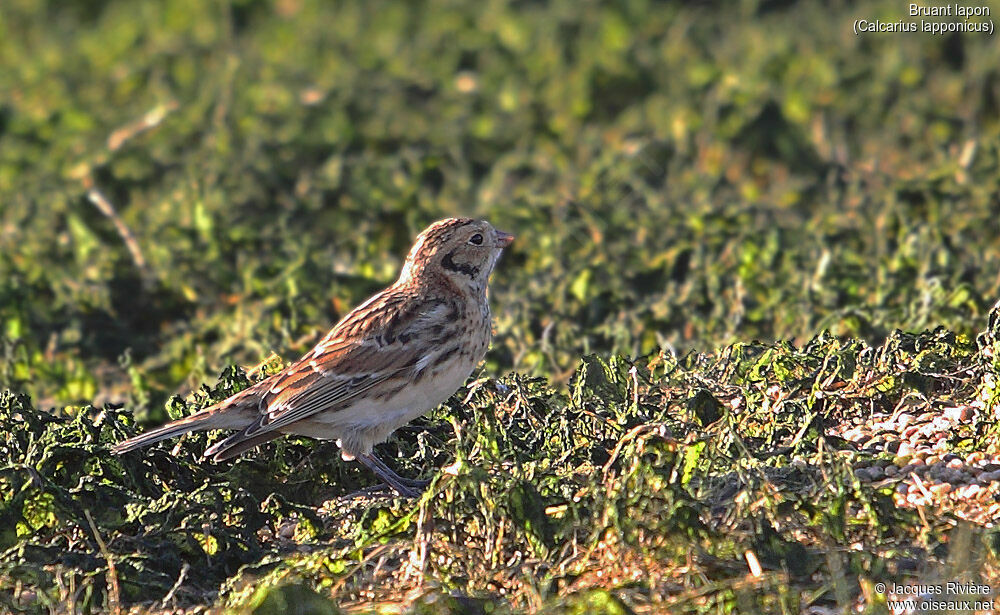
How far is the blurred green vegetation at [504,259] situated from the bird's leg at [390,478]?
0.21 m

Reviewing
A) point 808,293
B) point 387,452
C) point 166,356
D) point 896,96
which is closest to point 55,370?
point 166,356

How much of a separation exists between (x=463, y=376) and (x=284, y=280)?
3068mm

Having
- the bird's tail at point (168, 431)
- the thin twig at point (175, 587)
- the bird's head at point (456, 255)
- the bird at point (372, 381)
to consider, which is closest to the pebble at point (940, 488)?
the bird at point (372, 381)

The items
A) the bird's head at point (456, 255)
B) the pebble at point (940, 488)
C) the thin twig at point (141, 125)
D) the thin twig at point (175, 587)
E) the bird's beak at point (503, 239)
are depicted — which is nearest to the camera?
the thin twig at point (175, 587)

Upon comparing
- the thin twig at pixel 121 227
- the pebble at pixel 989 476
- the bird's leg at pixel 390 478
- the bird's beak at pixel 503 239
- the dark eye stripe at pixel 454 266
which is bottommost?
the pebble at pixel 989 476

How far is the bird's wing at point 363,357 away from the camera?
6.82 metres

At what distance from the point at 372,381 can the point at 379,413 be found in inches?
6.0

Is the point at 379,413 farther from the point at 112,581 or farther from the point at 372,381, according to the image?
the point at 112,581

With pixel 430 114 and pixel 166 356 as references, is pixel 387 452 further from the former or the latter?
pixel 430 114

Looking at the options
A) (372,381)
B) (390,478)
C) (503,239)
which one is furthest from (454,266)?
(390,478)

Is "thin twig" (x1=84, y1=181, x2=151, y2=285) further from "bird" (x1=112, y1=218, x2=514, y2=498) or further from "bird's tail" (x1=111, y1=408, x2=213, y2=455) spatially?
"bird's tail" (x1=111, y1=408, x2=213, y2=455)

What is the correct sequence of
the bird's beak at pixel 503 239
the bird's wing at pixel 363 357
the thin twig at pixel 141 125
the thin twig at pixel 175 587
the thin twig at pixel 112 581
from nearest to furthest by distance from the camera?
the thin twig at pixel 175 587
the thin twig at pixel 112 581
the bird's wing at pixel 363 357
the bird's beak at pixel 503 239
the thin twig at pixel 141 125

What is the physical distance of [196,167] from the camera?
11.5 meters

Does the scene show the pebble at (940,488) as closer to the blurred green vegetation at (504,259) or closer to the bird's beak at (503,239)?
the blurred green vegetation at (504,259)
